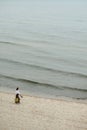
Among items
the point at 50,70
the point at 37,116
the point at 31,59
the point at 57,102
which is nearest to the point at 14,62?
the point at 31,59

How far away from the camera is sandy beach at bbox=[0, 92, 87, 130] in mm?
23672

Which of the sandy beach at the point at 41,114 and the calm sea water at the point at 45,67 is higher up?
the calm sea water at the point at 45,67

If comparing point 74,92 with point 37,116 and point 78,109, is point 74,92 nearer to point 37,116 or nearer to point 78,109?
point 78,109

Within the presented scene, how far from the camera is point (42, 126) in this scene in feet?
77.2

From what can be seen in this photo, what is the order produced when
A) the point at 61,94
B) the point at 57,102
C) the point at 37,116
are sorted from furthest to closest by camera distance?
the point at 61,94, the point at 57,102, the point at 37,116

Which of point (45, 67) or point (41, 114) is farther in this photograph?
point (45, 67)

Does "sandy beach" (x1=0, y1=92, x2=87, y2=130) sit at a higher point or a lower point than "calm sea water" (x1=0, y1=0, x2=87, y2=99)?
lower

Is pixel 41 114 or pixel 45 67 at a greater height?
pixel 45 67

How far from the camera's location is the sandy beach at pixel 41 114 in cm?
2367

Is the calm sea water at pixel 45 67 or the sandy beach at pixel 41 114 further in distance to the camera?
the calm sea water at pixel 45 67

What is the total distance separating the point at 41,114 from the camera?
25641 millimetres

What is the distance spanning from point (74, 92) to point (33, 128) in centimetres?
1175

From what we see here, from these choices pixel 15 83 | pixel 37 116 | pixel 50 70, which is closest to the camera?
pixel 37 116

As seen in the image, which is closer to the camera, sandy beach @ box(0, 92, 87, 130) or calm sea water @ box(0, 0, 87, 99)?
sandy beach @ box(0, 92, 87, 130)
